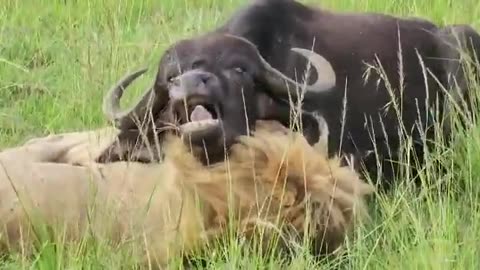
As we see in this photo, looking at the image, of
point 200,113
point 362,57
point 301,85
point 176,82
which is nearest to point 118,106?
point 176,82

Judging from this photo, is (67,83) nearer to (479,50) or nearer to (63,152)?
(63,152)

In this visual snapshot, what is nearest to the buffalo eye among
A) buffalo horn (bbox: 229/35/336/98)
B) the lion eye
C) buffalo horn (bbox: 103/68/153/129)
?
buffalo horn (bbox: 103/68/153/129)

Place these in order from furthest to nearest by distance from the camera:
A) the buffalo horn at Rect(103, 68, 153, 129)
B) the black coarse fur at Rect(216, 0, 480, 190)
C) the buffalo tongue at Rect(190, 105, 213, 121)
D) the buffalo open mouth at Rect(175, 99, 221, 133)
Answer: the black coarse fur at Rect(216, 0, 480, 190) < the buffalo horn at Rect(103, 68, 153, 129) < the buffalo tongue at Rect(190, 105, 213, 121) < the buffalo open mouth at Rect(175, 99, 221, 133)

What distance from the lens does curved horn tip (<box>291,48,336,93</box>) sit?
17.5 feet

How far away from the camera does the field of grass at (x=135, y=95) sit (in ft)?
12.9

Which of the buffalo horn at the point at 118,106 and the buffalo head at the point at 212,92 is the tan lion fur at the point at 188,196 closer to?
the buffalo head at the point at 212,92

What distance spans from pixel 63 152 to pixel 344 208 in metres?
1.69

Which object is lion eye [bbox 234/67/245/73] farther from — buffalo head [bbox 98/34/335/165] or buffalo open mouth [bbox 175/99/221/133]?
buffalo open mouth [bbox 175/99/221/133]

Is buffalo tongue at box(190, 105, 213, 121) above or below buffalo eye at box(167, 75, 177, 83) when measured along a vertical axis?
below

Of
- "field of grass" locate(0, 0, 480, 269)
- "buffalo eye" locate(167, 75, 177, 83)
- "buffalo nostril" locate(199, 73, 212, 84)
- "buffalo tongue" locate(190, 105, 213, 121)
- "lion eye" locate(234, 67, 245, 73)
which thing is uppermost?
"buffalo nostril" locate(199, 73, 212, 84)

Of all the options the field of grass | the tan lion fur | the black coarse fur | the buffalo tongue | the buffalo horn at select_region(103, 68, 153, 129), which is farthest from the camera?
the black coarse fur

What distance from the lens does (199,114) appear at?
488 cm

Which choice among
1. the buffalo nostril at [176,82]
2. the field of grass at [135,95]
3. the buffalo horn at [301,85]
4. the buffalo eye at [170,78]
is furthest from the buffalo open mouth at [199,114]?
the field of grass at [135,95]

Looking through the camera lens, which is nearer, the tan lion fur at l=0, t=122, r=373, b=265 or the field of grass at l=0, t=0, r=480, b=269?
the field of grass at l=0, t=0, r=480, b=269
